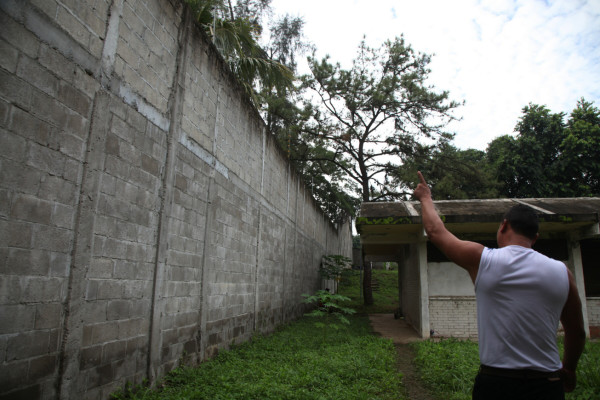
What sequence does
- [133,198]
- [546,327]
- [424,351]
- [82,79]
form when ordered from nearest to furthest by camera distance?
[546,327] < [82,79] < [133,198] < [424,351]

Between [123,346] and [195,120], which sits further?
[195,120]

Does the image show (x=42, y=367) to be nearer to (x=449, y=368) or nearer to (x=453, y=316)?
(x=449, y=368)

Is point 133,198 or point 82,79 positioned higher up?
point 82,79

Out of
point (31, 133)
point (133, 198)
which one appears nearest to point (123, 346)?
point (133, 198)

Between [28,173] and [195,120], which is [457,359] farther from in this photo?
[28,173]

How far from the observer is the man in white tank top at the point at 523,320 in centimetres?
188

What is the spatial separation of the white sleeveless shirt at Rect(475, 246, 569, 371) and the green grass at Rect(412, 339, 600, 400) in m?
3.10

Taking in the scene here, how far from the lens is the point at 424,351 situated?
7.06 m

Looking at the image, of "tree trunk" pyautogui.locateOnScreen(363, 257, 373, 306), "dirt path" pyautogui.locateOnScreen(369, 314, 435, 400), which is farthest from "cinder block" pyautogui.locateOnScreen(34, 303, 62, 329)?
"tree trunk" pyautogui.locateOnScreen(363, 257, 373, 306)

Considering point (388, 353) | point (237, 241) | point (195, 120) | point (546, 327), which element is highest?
point (195, 120)

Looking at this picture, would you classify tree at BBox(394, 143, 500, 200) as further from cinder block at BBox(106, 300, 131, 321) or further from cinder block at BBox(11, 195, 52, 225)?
cinder block at BBox(11, 195, 52, 225)

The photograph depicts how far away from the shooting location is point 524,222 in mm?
2102

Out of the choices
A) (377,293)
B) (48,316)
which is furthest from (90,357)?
(377,293)

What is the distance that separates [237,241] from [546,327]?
5.92 meters
